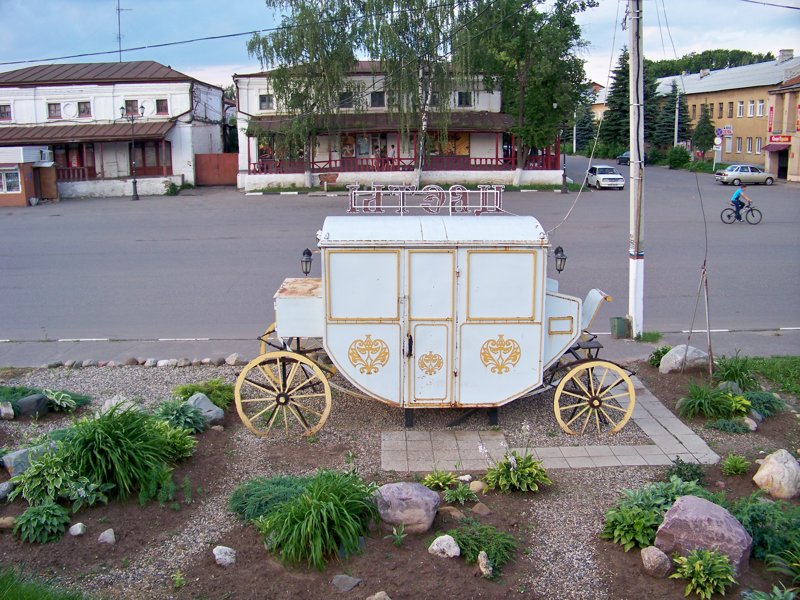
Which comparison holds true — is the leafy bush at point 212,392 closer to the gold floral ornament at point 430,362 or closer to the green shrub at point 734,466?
the gold floral ornament at point 430,362

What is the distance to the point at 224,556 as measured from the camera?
5.69m

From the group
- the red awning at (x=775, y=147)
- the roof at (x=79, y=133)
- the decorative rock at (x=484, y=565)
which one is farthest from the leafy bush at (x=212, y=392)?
the red awning at (x=775, y=147)

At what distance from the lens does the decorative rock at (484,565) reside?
5.47 meters

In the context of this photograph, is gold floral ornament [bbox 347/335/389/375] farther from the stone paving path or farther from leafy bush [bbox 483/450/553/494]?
leafy bush [bbox 483/450/553/494]

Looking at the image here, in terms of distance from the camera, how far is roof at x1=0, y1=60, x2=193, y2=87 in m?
45.3

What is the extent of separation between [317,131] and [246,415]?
3519 cm

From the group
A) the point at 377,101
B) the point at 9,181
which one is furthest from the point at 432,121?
the point at 9,181

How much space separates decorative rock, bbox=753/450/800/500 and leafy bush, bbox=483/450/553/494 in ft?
6.24

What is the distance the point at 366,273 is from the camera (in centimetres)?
809

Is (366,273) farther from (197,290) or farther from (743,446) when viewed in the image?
(197,290)

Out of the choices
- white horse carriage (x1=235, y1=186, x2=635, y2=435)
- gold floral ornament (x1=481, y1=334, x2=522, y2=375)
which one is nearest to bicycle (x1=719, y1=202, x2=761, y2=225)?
white horse carriage (x1=235, y1=186, x2=635, y2=435)

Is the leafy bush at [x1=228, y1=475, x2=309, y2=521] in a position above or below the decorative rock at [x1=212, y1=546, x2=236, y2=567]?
above

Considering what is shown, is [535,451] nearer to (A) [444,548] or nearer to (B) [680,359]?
(A) [444,548]

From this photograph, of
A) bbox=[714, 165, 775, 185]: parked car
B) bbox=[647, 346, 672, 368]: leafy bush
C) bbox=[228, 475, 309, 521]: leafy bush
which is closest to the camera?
bbox=[228, 475, 309, 521]: leafy bush
